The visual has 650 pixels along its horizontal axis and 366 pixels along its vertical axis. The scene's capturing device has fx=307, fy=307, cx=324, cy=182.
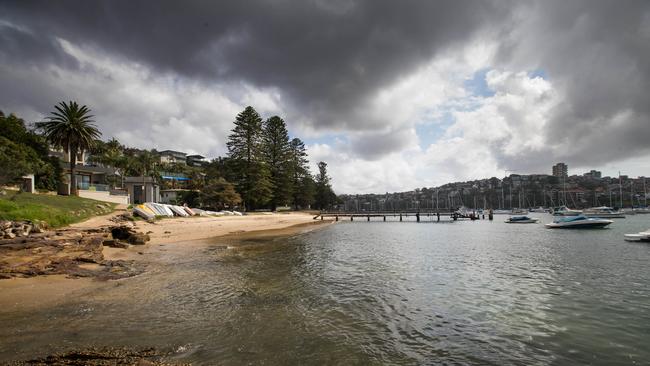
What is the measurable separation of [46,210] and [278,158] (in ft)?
205

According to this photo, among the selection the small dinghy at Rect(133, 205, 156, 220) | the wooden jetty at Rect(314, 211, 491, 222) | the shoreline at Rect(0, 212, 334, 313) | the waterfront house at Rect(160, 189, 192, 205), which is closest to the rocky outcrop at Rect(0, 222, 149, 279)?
the shoreline at Rect(0, 212, 334, 313)

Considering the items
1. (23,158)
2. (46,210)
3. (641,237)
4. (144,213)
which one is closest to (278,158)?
(144,213)

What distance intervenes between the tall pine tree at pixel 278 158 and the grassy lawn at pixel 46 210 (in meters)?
49.5

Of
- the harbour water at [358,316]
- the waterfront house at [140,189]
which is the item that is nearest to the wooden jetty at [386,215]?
the waterfront house at [140,189]

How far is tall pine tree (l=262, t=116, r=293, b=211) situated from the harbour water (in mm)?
65989

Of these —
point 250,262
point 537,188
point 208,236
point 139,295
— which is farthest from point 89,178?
point 537,188

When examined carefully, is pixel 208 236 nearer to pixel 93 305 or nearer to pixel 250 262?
pixel 250 262

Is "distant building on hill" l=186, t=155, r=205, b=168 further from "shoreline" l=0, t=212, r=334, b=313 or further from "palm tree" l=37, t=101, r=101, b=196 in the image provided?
"shoreline" l=0, t=212, r=334, b=313

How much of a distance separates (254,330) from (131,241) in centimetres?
1964

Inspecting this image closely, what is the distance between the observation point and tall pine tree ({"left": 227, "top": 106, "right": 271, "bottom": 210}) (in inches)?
2798

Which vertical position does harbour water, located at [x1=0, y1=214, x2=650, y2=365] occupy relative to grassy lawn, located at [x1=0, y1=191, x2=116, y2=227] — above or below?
below

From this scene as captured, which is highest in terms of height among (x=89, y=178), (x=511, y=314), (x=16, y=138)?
(x=16, y=138)

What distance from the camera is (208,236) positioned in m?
32.5

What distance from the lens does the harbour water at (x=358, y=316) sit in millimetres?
6762
